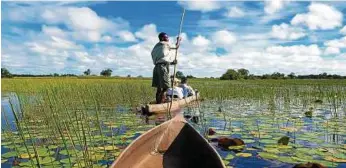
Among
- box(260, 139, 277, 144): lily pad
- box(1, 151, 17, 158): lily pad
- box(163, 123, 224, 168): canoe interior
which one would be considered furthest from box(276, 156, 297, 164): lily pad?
box(1, 151, 17, 158): lily pad

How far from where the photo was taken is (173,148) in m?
3.99

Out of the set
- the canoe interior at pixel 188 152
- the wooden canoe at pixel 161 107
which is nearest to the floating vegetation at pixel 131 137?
the wooden canoe at pixel 161 107

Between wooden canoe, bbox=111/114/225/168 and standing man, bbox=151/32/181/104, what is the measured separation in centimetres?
528

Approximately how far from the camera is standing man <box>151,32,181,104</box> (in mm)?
9203

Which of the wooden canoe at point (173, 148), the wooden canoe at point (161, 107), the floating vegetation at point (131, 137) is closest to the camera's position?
the wooden canoe at point (173, 148)

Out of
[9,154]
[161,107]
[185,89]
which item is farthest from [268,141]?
[185,89]

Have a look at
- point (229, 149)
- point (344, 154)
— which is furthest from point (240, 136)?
point (344, 154)

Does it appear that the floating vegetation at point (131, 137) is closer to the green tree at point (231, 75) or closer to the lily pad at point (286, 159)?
the lily pad at point (286, 159)

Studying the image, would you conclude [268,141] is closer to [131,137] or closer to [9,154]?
[131,137]

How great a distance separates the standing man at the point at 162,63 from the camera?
9203mm

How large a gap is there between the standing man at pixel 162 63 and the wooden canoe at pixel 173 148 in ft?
17.3

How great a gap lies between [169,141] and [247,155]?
1452 mm

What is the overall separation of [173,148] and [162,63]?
5.64 metres

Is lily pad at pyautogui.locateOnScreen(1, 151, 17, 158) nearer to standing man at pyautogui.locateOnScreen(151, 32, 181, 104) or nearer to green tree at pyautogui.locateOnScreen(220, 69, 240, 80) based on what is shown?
standing man at pyautogui.locateOnScreen(151, 32, 181, 104)
